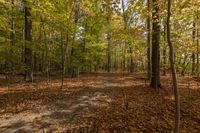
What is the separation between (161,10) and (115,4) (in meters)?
1.50

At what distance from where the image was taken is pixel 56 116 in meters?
7.08

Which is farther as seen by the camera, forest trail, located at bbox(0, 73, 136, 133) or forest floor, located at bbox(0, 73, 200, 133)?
forest floor, located at bbox(0, 73, 200, 133)

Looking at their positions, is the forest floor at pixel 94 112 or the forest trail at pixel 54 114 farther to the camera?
the forest floor at pixel 94 112

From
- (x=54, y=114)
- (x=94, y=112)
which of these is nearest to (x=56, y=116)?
(x=54, y=114)

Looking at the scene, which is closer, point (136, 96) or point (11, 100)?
point (11, 100)

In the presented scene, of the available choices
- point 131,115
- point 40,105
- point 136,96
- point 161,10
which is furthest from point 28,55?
point 161,10

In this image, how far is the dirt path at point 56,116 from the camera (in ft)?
19.6

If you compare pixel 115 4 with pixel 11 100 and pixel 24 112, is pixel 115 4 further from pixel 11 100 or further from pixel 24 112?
pixel 11 100

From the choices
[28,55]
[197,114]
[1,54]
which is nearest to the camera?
[197,114]

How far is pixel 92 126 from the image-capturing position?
Answer: 6215 mm

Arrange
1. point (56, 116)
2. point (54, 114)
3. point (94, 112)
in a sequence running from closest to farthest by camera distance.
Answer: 1. point (56, 116)
2. point (54, 114)
3. point (94, 112)

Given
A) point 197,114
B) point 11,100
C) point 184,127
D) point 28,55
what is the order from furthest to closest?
point 28,55 < point 11,100 < point 197,114 < point 184,127

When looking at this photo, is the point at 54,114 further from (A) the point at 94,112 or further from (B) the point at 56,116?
(A) the point at 94,112

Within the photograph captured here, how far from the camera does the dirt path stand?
5.99 m
